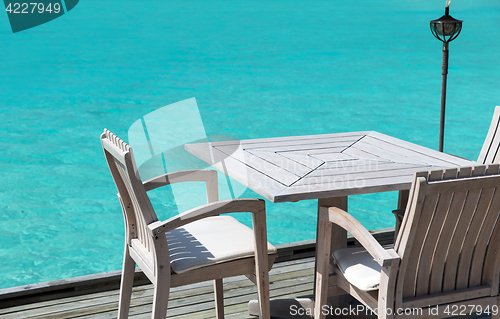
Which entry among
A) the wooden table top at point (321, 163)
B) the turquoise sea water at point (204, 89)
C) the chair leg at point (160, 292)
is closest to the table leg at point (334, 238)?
the wooden table top at point (321, 163)

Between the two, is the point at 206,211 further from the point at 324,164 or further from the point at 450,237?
the point at 450,237

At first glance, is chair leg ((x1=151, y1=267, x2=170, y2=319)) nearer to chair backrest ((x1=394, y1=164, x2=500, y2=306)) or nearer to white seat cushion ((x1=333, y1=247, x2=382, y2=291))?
white seat cushion ((x1=333, y1=247, x2=382, y2=291))

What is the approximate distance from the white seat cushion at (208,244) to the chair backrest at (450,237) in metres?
0.52

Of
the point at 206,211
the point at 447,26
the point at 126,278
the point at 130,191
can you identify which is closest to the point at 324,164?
the point at 206,211

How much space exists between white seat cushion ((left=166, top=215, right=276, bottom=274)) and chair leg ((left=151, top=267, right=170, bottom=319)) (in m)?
0.05

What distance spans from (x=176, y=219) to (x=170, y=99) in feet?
35.9

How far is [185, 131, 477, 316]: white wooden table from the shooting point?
1.80 m

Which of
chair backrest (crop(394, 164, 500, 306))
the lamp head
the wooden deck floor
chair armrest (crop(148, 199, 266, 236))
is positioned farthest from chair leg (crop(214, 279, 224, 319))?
the lamp head

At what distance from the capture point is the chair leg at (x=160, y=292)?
1.69 meters

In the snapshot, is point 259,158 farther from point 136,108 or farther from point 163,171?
point 136,108

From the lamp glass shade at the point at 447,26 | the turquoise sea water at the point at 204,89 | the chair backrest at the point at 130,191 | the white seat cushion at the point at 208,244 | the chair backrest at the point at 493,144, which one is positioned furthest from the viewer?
the turquoise sea water at the point at 204,89

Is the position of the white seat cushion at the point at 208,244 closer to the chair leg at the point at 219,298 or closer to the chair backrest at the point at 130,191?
the chair backrest at the point at 130,191

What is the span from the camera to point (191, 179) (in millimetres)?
2174

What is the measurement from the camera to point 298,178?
1901 mm
